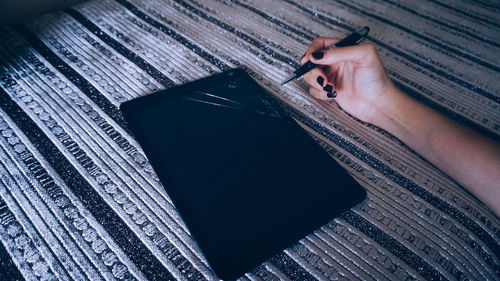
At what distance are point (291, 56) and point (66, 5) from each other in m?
0.53

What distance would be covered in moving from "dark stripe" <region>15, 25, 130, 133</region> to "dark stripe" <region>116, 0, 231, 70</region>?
0.18 metres

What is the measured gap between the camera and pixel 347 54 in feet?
1.69

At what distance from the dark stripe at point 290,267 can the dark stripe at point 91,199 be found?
4.5 inches

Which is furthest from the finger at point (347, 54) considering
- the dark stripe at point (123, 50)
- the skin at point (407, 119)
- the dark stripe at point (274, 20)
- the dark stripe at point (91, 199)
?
the dark stripe at point (91, 199)

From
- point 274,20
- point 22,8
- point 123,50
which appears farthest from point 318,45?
point 22,8

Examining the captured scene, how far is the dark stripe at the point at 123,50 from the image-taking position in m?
0.48

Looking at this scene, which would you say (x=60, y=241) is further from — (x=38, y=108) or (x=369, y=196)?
(x=369, y=196)

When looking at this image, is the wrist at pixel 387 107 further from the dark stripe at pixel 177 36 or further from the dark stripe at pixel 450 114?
the dark stripe at pixel 177 36

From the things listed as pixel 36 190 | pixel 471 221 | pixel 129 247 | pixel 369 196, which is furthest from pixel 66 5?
pixel 471 221

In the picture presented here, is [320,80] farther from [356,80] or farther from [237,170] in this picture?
[237,170]

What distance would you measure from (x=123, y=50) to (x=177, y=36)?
0.10 metres

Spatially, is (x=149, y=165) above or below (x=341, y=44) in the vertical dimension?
below

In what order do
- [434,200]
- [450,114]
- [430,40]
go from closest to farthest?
[434,200] < [450,114] < [430,40]

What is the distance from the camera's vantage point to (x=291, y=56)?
57 cm
